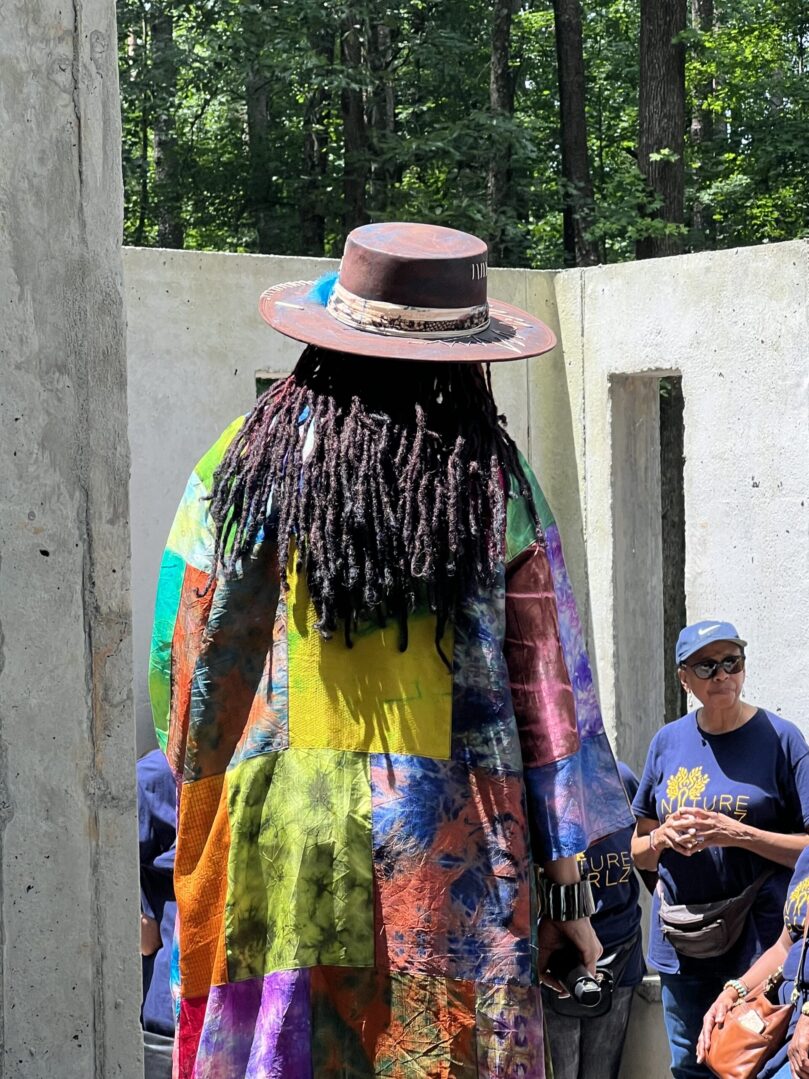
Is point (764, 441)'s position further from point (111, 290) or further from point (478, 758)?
point (111, 290)

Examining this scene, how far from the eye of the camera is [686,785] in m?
4.94

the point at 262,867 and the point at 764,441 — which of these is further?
the point at 764,441

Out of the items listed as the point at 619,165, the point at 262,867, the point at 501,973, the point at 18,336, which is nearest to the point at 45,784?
the point at 18,336

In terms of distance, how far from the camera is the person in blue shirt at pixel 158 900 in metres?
4.26

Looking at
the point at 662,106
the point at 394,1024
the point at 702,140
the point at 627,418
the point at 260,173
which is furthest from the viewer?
the point at 702,140

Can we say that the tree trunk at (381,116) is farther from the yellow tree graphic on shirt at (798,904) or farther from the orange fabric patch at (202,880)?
the orange fabric patch at (202,880)

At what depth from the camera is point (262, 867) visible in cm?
290

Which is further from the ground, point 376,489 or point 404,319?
point 404,319

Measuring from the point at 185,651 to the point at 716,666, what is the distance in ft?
7.51

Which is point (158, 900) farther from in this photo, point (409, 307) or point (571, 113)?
point (571, 113)

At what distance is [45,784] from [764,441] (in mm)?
4696

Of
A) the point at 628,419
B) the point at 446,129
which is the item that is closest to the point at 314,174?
the point at 446,129

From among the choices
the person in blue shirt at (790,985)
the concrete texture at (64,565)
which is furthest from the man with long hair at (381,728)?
the person in blue shirt at (790,985)

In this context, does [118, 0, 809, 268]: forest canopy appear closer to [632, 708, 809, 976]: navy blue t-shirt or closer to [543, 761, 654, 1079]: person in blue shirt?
[632, 708, 809, 976]: navy blue t-shirt
